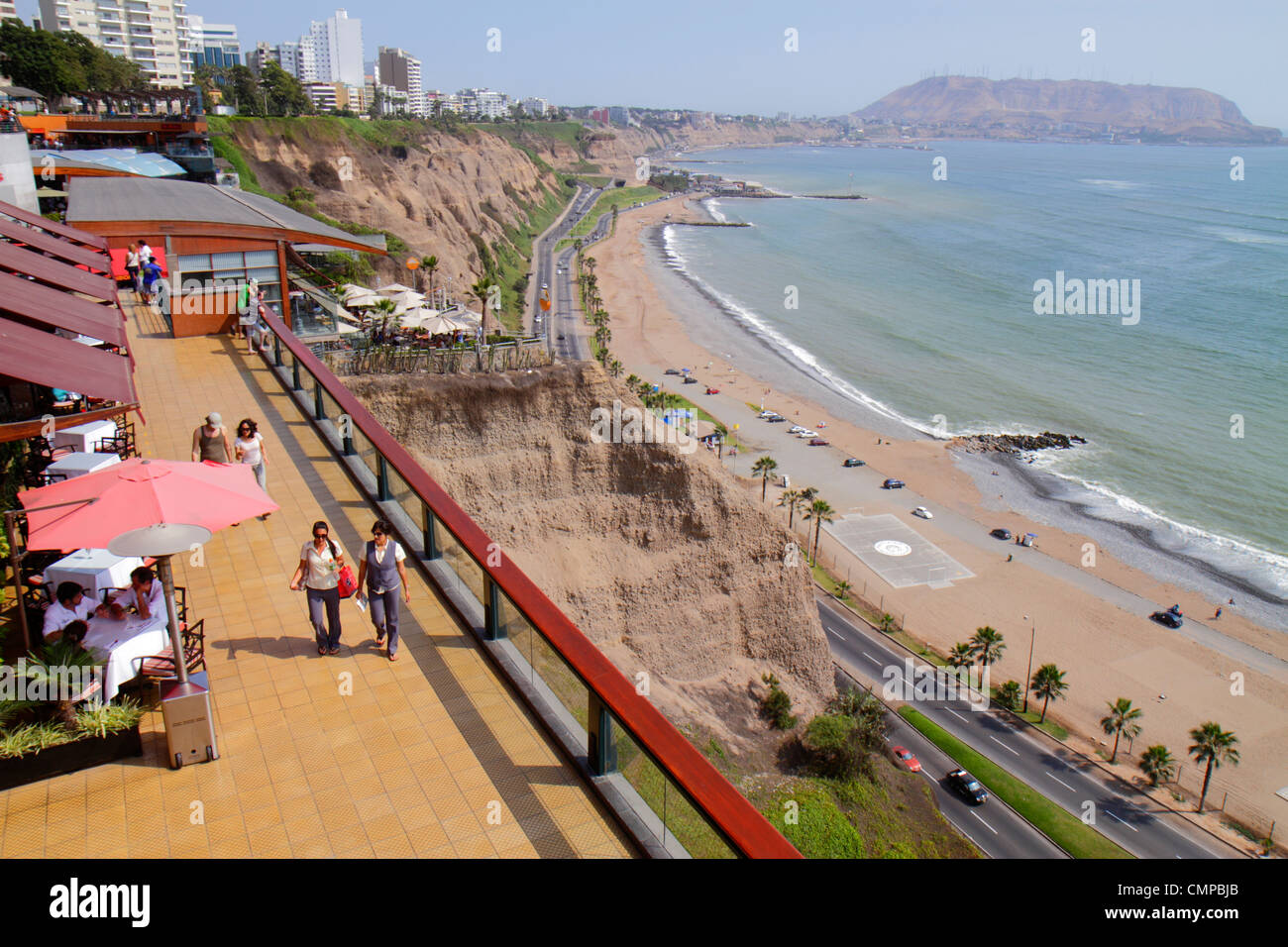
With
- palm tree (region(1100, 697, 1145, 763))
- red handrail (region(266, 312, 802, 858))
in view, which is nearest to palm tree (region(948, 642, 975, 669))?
palm tree (region(1100, 697, 1145, 763))

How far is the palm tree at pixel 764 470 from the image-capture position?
46.5 meters

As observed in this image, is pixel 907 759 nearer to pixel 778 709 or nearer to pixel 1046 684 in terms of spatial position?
pixel 778 709

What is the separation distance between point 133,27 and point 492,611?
159 m

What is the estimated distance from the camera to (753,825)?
4324mm

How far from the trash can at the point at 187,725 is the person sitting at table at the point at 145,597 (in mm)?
1012

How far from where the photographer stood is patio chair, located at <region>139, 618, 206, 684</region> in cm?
669

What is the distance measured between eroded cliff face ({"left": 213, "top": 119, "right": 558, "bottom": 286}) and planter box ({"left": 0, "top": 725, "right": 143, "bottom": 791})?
50.1 meters

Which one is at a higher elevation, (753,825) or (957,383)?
(753,825)

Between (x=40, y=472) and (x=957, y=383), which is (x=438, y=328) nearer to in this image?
(x=40, y=472)

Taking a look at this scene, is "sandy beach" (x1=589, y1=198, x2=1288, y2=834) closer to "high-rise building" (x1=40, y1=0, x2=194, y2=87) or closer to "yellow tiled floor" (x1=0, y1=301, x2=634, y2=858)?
"yellow tiled floor" (x1=0, y1=301, x2=634, y2=858)

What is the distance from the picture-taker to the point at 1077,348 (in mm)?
73000

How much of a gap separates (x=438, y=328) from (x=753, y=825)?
Answer: 1006 inches

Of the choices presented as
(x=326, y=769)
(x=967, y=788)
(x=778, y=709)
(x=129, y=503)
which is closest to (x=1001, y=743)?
(x=967, y=788)

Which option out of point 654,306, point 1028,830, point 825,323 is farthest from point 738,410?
point 1028,830
